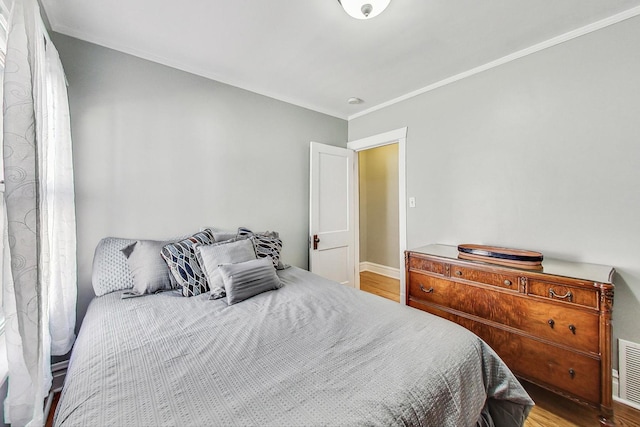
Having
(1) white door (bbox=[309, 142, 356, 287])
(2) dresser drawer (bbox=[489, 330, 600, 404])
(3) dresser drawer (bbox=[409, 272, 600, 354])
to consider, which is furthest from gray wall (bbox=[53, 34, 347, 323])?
(2) dresser drawer (bbox=[489, 330, 600, 404])

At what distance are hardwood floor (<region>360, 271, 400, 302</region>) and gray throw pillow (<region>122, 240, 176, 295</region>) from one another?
2.82 metres

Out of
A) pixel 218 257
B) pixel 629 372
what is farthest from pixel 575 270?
pixel 218 257

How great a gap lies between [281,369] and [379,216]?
13.6 ft

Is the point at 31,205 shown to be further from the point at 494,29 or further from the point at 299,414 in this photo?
the point at 494,29

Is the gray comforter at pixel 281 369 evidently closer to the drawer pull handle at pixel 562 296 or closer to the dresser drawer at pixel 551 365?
the dresser drawer at pixel 551 365

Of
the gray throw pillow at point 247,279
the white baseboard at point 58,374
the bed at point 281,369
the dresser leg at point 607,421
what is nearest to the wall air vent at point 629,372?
the dresser leg at point 607,421

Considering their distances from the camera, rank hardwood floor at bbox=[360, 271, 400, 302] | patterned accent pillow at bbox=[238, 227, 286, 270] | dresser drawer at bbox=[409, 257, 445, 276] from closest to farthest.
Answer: dresser drawer at bbox=[409, 257, 445, 276] → patterned accent pillow at bbox=[238, 227, 286, 270] → hardwood floor at bbox=[360, 271, 400, 302]

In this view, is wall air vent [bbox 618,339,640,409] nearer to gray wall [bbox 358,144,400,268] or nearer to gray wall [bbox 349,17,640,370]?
gray wall [bbox 349,17,640,370]

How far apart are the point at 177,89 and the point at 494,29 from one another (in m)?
2.57

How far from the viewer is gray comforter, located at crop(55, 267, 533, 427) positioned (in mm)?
802

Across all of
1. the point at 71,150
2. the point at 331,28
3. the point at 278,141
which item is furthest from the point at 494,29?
the point at 71,150

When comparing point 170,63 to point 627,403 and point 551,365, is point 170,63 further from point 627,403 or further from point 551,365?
point 627,403

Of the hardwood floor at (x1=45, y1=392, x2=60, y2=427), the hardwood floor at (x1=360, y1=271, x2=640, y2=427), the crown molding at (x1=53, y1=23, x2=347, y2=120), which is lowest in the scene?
the hardwood floor at (x1=360, y1=271, x2=640, y2=427)

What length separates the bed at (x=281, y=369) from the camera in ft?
2.63
